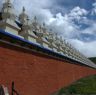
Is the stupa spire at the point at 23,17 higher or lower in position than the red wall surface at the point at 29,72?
higher

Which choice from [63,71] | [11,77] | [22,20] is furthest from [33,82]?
[63,71]

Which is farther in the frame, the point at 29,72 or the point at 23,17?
the point at 23,17

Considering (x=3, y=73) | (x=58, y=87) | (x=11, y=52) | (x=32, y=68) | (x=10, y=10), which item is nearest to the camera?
(x=3, y=73)

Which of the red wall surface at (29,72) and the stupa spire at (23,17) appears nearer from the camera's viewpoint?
the red wall surface at (29,72)

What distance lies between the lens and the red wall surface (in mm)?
11922

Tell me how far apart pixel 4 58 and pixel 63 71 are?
41.8ft

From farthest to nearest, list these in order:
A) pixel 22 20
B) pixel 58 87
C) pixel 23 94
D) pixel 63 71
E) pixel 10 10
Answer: pixel 63 71, pixel 58 87, pixel 22 20, pixel 10 10, pixel 23 94

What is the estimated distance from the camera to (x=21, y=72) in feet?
44.3

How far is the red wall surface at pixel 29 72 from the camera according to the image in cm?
1192

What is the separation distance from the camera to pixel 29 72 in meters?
14.6

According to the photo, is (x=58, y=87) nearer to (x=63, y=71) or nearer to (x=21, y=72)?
(x=63, y=71)

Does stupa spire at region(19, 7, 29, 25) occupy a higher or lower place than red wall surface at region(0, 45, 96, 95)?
higher

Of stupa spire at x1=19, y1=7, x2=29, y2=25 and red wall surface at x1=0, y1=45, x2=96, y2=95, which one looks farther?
stupa spire at x1=19, y1=7, x2=29, y2=25

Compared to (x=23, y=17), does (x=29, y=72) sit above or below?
below
